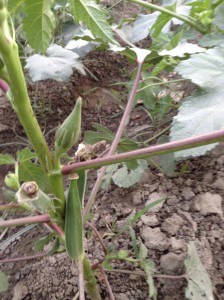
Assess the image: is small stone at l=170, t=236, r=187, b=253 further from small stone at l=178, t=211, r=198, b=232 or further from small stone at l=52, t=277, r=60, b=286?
small stone at l=52, t=277, r=60, b=286

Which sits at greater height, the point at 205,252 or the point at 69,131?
the point at 69,131

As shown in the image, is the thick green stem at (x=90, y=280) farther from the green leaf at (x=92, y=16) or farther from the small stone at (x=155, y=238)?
the green leaf at (x=92, y=16)

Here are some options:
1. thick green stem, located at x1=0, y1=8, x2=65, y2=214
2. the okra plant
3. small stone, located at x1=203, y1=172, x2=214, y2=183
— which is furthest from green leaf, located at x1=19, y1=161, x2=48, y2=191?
small stone, located at x1=203, y1=172, x2=214, y2=183

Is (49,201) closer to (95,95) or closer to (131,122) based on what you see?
(131,122)

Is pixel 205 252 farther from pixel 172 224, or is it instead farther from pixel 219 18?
pixel 219 18

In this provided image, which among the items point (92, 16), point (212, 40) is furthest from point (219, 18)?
point (92, 16)

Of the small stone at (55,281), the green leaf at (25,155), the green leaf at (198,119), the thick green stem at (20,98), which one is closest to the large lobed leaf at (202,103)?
the green leaf at (198,119)
